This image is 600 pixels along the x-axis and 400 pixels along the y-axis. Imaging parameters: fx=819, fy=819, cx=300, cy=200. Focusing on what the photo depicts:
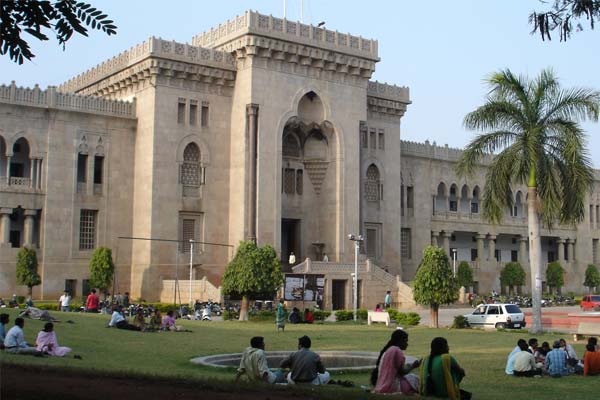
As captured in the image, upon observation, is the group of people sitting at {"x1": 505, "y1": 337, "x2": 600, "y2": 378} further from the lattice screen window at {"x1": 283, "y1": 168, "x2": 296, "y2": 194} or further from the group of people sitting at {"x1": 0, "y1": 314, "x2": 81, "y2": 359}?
the lattice screen window at {"x1": 283, "y1": 168, "x2": 296, "y2": 194}

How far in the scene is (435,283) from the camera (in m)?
32.8

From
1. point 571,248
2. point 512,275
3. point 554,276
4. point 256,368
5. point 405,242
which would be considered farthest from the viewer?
point 571,248

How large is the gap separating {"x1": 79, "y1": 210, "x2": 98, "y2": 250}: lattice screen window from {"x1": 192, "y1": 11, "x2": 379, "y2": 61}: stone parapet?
1240 cm

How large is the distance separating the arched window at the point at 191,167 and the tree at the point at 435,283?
17543mm

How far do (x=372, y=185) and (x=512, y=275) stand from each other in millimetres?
14934

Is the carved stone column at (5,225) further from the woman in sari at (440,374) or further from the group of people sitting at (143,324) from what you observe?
the woman in sari at (440,374)

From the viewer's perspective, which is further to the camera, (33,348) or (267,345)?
(267,345)

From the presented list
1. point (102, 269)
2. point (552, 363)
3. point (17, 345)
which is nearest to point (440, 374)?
point (552, 363)

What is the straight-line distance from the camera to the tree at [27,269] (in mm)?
41125

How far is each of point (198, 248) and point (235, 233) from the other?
7.38 ft

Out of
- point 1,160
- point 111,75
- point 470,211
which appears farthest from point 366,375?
point 470,211

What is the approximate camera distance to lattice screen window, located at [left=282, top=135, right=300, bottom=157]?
50906 mm

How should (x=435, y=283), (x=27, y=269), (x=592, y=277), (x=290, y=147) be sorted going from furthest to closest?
(x=592, y=277) → (x=290, y=147) → (x=27, y=269) → (x=435, y=283)

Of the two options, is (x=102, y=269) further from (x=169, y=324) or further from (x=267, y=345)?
(x=267, y=345)
